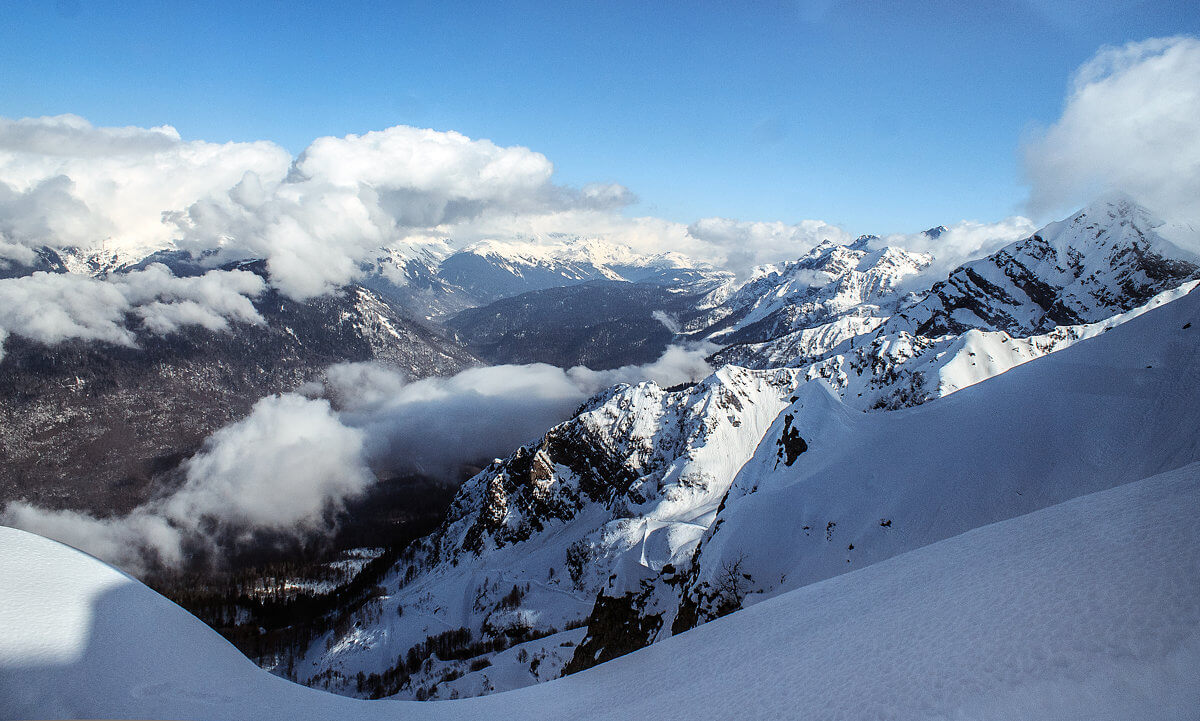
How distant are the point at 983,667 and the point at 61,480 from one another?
301m

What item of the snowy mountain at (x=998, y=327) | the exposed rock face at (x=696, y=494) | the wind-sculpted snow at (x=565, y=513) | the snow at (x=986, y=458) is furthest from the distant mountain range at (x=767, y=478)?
the snowy mountain at (x=998, y=327)

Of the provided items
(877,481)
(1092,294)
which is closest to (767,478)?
(877,481)

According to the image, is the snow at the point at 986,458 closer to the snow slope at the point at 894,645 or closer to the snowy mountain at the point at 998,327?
the snow slope at the point at 894,645

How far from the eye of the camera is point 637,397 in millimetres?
148625

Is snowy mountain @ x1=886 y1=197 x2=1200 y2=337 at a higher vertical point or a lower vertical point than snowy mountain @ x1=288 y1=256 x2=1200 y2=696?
higher

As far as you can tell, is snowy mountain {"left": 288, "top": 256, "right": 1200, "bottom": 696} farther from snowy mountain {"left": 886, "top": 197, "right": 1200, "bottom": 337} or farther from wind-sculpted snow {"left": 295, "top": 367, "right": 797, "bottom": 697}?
snowy mountain {"left": 886, "top": 197, "right": 1200, "bottom": 337}

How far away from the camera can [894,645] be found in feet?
37.1

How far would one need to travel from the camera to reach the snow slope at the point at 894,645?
7883 mm

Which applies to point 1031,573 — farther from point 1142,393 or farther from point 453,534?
point 453,534

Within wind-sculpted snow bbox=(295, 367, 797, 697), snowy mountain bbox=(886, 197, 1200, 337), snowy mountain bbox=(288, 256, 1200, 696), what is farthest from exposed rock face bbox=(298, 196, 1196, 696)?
snowy mountain bbox=(886, 197, 1200, 337)

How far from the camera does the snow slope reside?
7883 millimetres

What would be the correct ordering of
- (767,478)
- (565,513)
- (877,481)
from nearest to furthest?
(877,481)
(767,478)
(565,513)

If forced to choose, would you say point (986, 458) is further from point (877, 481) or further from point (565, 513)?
point (565, 513)

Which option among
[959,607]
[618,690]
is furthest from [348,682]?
[959,607]
